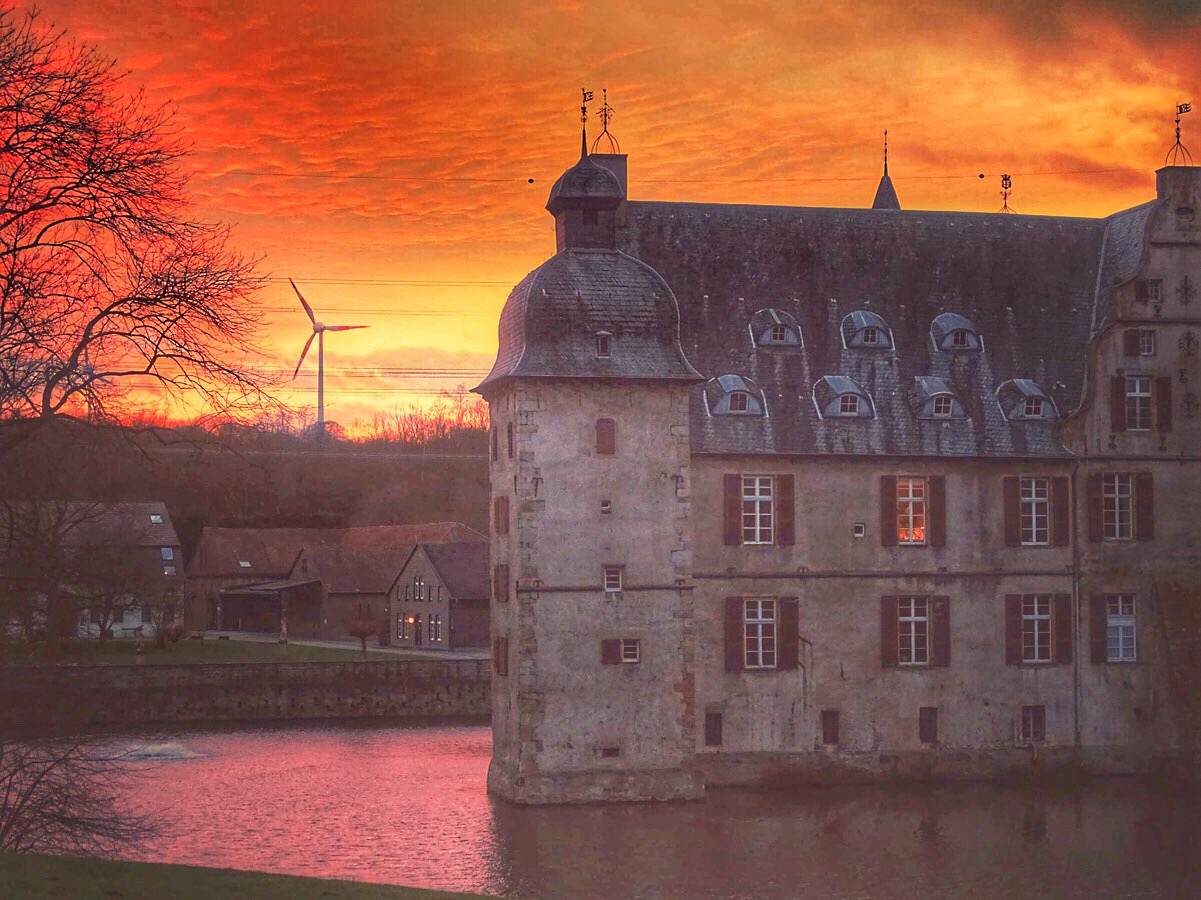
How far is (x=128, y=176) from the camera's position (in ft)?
67.7

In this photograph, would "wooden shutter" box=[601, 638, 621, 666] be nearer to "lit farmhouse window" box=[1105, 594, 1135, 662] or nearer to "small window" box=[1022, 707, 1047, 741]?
"small window" box=[1022, 707, 1047, 741]

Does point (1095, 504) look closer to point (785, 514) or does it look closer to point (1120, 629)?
point (1120, 629)

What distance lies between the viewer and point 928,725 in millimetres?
38125

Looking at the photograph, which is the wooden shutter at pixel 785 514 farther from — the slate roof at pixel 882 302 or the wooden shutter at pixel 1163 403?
the wooden shutter at pixel 1163 403

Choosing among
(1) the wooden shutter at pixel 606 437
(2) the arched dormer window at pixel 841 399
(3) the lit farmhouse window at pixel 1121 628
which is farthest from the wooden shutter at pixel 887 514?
(1) the wooden shutter at pixel 606 437

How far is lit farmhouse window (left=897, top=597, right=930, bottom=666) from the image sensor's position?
3819 cm

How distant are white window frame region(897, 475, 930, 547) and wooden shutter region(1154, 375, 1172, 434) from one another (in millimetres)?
6087

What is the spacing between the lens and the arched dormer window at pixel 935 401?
38.9 meters

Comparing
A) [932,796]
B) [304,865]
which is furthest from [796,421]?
[304,865]

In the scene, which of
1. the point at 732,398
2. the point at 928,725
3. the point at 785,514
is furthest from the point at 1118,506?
the point at 732,398

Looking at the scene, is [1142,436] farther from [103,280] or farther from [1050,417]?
[103,280]

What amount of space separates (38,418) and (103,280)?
2.25m

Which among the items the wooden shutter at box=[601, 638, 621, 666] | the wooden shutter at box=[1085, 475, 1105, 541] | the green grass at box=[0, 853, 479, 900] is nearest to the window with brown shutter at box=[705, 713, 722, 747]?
the wooden shutter at box=[601, 638, 621, 666]

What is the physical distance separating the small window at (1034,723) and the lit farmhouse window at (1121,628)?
2.34 m
